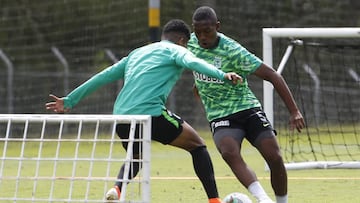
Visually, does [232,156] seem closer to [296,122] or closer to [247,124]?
[247,124]

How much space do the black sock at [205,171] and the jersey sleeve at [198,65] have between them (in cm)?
109

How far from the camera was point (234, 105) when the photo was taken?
8438 millimetres

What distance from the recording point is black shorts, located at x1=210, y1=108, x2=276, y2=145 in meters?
8.38

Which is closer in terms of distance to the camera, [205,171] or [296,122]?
[296,122]

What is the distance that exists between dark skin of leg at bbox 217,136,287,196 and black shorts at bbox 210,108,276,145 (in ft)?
0.34

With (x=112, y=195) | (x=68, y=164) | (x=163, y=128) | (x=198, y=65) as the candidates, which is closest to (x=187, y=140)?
(x=163, y=128)

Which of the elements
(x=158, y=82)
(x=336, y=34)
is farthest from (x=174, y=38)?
(x=336, y=34)

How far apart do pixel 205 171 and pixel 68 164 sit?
6.88m

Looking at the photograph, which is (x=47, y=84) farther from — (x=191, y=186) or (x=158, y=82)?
(x=158, y=82)

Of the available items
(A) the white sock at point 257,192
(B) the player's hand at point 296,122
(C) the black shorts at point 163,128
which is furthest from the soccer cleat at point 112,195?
(B) the player's hand at point 296,122

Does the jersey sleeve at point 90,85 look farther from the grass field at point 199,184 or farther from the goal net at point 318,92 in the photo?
the goal net at point 318,92

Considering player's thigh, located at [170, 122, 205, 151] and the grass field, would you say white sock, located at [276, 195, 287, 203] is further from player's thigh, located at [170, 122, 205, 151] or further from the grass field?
the grass field

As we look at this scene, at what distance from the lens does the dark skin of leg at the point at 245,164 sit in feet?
26.8

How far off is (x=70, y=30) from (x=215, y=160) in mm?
8215
